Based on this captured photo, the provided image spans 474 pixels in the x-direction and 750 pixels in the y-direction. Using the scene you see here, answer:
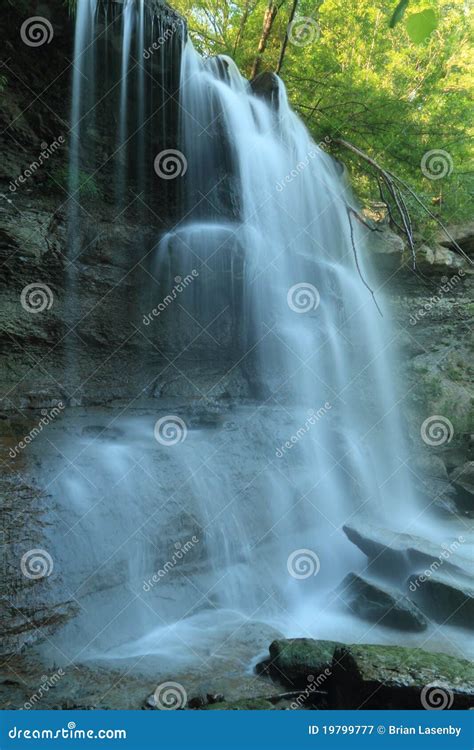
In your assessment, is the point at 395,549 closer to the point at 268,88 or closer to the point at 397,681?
the point at 397,681

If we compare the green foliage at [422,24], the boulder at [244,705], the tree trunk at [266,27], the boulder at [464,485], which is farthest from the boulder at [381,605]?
the tree trunk at [266,27]

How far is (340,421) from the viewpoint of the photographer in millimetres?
8094

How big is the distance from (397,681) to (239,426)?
3810 millimetres

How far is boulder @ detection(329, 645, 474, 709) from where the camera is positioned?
3045 mm

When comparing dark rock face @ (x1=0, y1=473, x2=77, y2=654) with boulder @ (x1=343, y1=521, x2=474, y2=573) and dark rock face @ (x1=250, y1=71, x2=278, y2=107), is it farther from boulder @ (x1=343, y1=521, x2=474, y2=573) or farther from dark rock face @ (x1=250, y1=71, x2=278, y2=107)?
dark rock face @ (x1=250, y1=71, x2=278, y2=107)

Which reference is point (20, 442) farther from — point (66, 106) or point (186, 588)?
point (66, 106)

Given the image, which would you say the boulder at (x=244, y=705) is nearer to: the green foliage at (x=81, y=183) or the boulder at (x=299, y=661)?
the boulder at (x=299, y=661)

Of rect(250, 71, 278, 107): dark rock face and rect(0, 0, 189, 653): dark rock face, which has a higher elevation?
rect(250, 71, 278, 107): dark rock face

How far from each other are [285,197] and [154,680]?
7.33 metres

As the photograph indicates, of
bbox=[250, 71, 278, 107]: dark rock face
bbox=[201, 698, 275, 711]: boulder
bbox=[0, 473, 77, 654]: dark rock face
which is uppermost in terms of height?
bbox=[250, 71, 278, 107]: dark rock face

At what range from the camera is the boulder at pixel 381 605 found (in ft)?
14.8

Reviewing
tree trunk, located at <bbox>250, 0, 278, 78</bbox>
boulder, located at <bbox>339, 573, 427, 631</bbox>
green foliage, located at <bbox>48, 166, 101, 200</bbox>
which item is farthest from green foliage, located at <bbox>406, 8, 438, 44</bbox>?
tree trunk, located at <bbox>250, 0, 278, 78</bbox>

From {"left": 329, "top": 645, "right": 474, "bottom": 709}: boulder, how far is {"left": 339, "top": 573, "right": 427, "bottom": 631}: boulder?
1120 mm

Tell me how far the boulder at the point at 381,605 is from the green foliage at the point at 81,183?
5.89 metres
